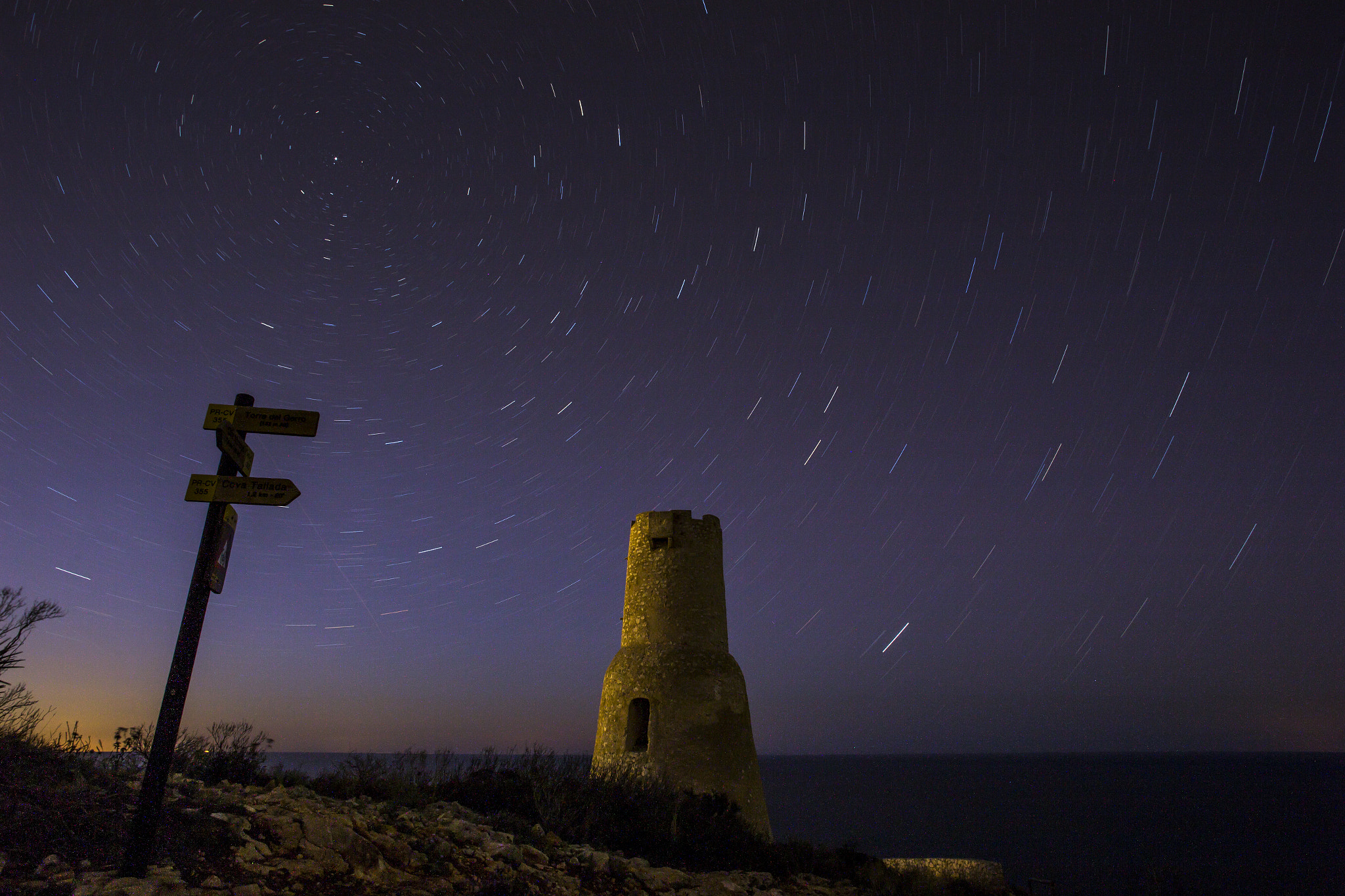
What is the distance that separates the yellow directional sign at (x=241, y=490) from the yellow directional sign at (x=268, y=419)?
425 millimetres

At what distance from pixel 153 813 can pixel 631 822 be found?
6.57 metres

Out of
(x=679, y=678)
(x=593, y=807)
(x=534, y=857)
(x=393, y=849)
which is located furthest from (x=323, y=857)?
(x=679, y=678)

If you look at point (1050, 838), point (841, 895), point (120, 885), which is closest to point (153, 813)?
point (120, 885)

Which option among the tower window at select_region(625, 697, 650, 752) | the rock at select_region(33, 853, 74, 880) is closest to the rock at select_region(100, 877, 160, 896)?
the rock at select_region(33, 853, 74, 880)

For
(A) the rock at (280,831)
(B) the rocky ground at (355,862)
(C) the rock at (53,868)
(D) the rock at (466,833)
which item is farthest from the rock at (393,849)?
(C) the rock at (53,868)

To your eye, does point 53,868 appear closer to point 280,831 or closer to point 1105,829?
point 280,831

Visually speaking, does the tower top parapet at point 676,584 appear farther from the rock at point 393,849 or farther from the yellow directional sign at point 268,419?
the yellow directional sign at point 268,419

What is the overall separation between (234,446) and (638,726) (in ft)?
32.4

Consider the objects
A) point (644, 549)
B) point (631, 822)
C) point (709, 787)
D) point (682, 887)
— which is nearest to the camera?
point (682, 887)

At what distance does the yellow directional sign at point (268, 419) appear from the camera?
19.6ft

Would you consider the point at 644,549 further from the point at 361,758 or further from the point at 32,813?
the point at 32,813

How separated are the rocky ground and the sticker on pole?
1.92 metres

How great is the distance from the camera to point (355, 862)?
20.5 ft

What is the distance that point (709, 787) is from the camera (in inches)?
502
